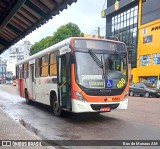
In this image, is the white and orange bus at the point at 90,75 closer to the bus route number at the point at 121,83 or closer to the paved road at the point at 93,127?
the bus route number at the point at 121,83

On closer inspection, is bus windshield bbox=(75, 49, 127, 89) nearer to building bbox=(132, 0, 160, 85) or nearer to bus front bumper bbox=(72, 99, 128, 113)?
bus front bumper bbox=(72, 99, 128, 113)

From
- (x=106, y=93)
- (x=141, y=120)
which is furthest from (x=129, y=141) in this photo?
(x=141, y=120)

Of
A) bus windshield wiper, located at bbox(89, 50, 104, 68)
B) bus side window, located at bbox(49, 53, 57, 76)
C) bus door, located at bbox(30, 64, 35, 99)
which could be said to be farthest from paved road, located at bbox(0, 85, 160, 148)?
bus door, located at bbox(30, 64, 35, 99)

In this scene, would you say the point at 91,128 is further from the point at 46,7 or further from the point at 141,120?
the point at 46,7

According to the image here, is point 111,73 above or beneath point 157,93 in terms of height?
above

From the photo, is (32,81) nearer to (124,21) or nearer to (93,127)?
(93,127)

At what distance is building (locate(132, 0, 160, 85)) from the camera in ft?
137

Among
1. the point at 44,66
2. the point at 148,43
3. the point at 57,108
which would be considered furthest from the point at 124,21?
the point at 57,108

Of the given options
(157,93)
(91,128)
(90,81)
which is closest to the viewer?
(91,128)

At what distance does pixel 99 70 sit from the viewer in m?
10.9

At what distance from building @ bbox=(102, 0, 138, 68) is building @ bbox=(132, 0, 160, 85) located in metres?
1.48

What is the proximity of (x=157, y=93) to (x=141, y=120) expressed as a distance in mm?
18375

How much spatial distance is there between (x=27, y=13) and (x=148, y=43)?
3905 cm

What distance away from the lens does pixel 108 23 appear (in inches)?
2186
